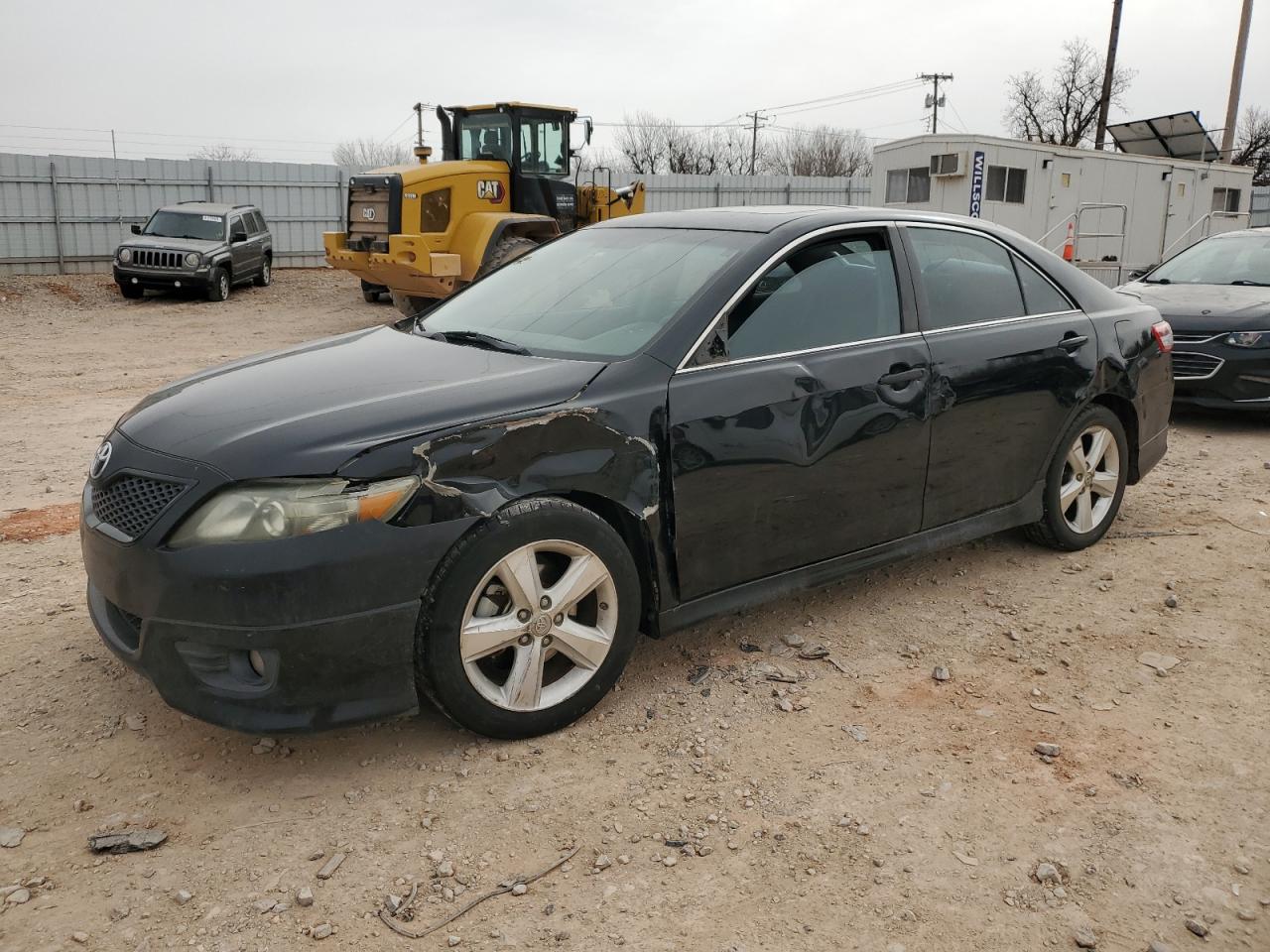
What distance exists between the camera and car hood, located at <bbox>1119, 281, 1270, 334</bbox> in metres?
7.72

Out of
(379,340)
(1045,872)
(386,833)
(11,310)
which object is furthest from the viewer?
(11,310)

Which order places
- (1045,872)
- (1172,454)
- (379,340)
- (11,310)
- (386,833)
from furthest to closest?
(11,310) < (1172,454) < (379,340) < (386,833) < (1045,872)

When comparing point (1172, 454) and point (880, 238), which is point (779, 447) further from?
point (1172, 454)

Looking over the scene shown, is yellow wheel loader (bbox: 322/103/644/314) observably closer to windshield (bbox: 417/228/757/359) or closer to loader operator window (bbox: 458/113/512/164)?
loader operator window (bbox: 458/113/512/164)

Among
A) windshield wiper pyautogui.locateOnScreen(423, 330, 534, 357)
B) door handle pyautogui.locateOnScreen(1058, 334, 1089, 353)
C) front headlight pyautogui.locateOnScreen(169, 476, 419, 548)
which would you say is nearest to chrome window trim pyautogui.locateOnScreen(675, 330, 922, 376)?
windshield wiper pyautogui.locateOnScreen(423, 330, 534, 357)

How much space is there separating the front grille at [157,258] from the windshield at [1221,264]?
1561 centimetres

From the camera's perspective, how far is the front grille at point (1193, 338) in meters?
7.77

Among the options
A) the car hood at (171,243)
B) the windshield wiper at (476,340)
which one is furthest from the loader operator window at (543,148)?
the windshield wiper at (476,340)

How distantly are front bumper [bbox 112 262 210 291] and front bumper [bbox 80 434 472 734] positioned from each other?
1701 cm

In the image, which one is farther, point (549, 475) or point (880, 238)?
point (880, 238)

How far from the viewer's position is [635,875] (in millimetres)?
2629

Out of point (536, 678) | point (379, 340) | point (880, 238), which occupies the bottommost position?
point (536, 678)

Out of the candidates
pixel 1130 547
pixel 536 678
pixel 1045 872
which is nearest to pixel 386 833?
pixel 536 678

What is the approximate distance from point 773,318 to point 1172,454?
4.68 metres
